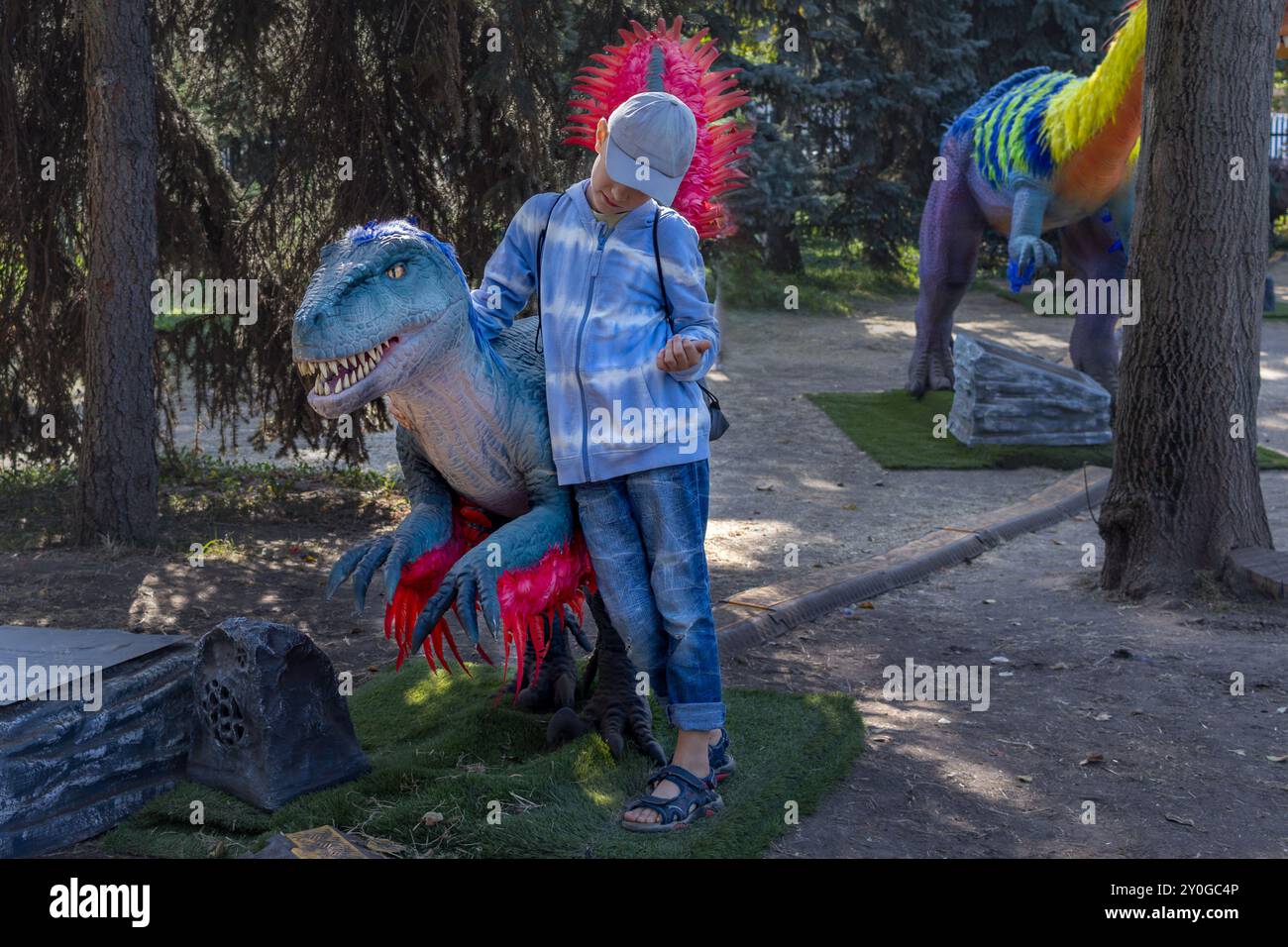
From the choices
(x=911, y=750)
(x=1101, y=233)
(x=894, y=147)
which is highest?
(x=894, y=147)

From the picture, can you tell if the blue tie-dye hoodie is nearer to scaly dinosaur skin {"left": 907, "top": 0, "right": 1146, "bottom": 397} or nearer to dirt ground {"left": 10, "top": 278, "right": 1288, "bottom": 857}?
dirt ground {"left": 10, "top": 278, "right": 1288, "bottom": 857}

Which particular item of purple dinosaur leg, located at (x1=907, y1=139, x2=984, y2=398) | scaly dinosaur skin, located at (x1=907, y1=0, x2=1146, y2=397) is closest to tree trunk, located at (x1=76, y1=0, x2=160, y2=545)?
scaly dinosaur skin, located at (x1=907, y1=0, x2=1146, y2=397)

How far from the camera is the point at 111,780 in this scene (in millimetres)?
3469

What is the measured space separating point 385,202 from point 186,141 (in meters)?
1.31

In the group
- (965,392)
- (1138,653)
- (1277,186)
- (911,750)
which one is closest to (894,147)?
(1277,186)

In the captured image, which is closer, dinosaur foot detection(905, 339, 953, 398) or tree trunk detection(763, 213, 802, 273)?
dinosaur foot detection(905, 339, 953, 398)

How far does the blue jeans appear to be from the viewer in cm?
339

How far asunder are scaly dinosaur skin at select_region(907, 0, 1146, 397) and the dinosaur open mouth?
6047 millimetres

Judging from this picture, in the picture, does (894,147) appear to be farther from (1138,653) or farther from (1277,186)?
(1138,653)

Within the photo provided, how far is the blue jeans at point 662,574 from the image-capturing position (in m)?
3.39

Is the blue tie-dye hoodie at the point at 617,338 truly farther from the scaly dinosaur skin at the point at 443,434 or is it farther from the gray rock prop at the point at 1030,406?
the gray rock prop at the point at 1030,406

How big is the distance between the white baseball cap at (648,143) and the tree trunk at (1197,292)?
3145 millimetres

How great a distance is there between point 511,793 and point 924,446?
252 inches

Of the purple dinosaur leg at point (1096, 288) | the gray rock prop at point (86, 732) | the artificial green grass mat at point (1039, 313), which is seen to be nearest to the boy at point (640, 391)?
the gray rock prop at point (86, 732)
